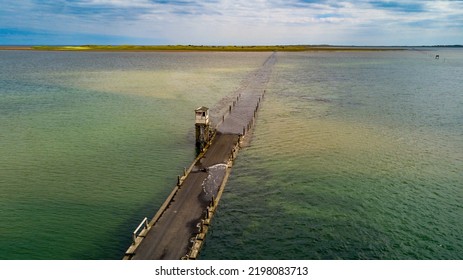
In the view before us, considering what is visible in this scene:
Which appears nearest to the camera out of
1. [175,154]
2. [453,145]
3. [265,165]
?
[265,165]

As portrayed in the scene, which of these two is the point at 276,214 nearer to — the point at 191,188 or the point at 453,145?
the point at 191,188

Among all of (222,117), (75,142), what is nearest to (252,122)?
(222,117)

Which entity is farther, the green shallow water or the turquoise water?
the turquoise water

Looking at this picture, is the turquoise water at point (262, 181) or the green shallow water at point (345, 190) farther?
the turquoise water at point (262, 181)

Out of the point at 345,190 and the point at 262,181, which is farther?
the point at 262,181

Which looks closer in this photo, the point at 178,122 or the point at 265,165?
the point at 265,165

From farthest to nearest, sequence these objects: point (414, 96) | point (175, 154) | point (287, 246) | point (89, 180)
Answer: point (414, 96) → point (175, 154) → point (89, 180) → point (287, 246)

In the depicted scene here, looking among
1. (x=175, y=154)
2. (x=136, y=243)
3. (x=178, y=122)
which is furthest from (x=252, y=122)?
(x=136, y=243)
